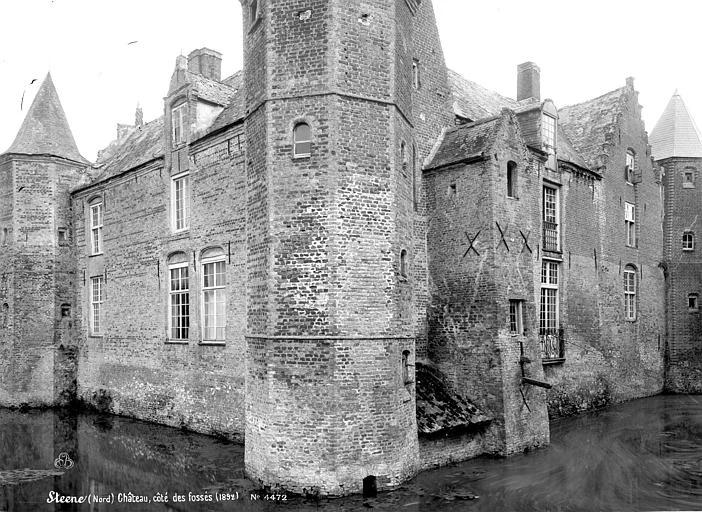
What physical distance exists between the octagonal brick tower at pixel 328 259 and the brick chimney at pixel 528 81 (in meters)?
10.9

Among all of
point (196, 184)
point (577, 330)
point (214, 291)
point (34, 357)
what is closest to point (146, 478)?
point (214, 291)

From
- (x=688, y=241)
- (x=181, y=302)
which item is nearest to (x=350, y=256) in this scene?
(x=181, y=302)

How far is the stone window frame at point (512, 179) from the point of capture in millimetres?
15086

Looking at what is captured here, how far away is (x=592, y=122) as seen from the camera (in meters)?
23.3

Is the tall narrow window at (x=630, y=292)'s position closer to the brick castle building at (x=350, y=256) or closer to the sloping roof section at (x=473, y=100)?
the brick castle building at (x=350, y=256)

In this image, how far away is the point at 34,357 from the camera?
21.3 m

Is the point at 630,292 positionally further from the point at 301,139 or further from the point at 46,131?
the point at 46,131

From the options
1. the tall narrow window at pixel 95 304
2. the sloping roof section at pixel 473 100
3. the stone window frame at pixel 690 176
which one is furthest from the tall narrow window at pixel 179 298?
the stone window frame at pixel 690 176

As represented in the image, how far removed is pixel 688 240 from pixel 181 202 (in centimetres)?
1963

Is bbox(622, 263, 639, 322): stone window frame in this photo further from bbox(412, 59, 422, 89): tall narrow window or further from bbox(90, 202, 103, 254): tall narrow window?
bbox(90, 202, 103, 254): tall narrow window

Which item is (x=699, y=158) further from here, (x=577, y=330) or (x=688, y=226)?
(x=577, y=330)

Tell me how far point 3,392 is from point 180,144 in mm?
10984

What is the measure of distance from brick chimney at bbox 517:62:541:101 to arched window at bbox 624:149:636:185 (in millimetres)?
4103

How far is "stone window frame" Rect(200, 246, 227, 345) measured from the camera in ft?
52.4
